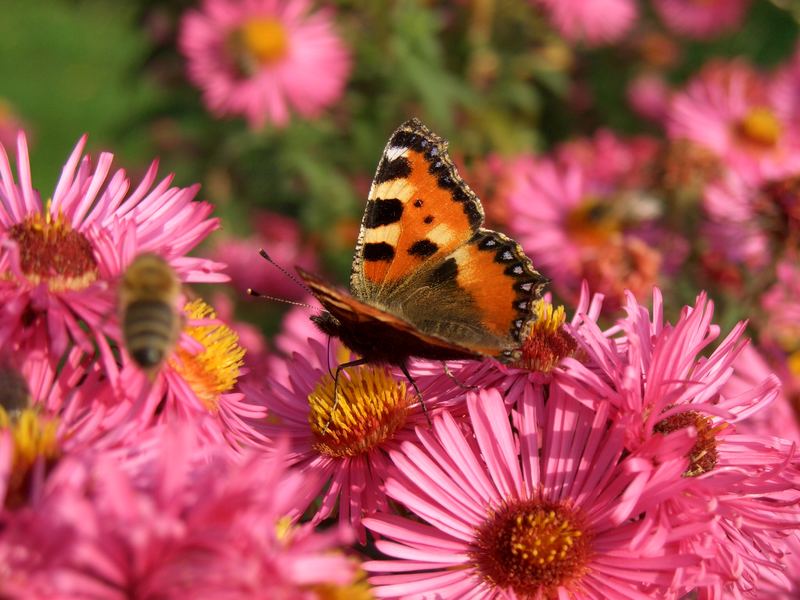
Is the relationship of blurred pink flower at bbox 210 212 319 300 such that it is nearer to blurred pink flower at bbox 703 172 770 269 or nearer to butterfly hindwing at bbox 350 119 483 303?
butterfly hindwing at bbox 350 119 483 303

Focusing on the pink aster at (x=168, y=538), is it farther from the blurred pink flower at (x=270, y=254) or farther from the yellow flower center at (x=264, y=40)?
the yellow flower center at (x=264, y=40)

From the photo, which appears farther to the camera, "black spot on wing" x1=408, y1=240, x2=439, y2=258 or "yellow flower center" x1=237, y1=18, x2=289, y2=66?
"yellow flower center" x1=237, y1=18, x2=289, y2=66

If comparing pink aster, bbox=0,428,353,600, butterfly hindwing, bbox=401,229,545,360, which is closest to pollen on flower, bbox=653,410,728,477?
butterfly hindwing, bbox=401,229,545,360

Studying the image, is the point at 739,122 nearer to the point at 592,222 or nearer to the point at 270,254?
the point at 592,222

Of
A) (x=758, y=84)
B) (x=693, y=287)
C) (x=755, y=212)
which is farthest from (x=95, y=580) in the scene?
(x=758, y=84)

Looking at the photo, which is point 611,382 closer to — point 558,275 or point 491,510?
point 491,510

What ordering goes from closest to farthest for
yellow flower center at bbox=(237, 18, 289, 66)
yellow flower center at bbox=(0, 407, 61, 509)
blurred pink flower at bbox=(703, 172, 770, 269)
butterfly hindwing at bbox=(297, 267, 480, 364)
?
yellow flower center at bbox=(0, 407, 61, 509) → butterfly hindwing at bbox=(297, 267, 480, 364) → blurred pink flower at bbox=(703, 172, 770, 269) → yellow flower center at bbox=(237, 18, 289, 66)

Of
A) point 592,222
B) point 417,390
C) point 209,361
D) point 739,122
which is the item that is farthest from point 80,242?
point 739,122
